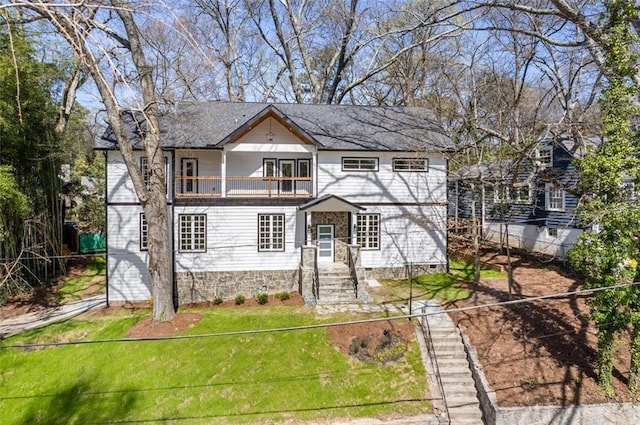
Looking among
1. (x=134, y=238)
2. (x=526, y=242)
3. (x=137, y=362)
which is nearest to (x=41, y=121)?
(x=134, y=238)

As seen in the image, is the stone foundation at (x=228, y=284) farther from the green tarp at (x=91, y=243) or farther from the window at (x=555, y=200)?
the window at (x=555, y=200)

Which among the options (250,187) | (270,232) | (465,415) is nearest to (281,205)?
(270,232)

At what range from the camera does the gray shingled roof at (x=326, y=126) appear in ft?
48.2

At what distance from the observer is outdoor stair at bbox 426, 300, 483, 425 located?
28.7ft

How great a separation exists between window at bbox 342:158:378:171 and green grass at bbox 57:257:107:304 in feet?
42.0

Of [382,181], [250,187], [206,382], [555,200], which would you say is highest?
[382,181]

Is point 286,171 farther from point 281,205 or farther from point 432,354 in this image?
point 432,354

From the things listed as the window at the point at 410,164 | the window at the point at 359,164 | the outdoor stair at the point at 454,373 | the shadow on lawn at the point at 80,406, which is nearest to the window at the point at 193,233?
the shadow on lawn at the point at 80,406

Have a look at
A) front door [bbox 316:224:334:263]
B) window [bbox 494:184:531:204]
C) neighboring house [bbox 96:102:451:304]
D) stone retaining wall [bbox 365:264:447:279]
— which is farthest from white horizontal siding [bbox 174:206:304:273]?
window [bbox 494:184:531:204]

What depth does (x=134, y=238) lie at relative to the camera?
13.9 meters

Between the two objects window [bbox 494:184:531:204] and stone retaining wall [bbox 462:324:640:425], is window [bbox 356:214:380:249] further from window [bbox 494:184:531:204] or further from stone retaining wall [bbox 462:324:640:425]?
stone retaining wall [bbox 462:324:640:425]

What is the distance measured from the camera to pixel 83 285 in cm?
1714

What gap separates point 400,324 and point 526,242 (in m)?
13.3

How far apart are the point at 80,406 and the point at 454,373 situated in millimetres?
9730
